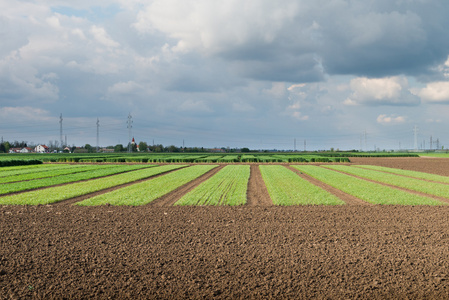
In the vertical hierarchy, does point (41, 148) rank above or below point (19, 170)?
above

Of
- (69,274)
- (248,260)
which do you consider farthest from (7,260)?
(248,260)

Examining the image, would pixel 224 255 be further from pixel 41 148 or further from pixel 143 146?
pixel 41 148

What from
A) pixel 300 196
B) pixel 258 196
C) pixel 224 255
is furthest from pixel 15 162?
pixel 224 255

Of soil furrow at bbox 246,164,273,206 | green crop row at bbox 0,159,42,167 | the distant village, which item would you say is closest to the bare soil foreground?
soil furrow at bbox 246,164,273,206

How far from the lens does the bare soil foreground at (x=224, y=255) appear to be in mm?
8102

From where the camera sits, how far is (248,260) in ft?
31.8

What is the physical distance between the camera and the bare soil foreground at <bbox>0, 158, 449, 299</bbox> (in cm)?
810

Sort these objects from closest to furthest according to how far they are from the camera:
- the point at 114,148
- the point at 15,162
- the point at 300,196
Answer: the point at 300,196
the point at 15,162
the point at 114,148

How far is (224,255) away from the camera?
10.1 meters

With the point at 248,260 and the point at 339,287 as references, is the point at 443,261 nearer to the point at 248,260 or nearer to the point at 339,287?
the point at 339,287

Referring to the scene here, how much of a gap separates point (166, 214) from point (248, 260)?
23.2ft

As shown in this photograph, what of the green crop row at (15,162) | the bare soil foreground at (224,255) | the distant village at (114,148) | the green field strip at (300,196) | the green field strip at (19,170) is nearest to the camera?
the bare soil foreground at (224,255)

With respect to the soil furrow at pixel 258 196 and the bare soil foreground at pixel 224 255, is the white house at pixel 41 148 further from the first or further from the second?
the bare soil foreground at pixel 224 255

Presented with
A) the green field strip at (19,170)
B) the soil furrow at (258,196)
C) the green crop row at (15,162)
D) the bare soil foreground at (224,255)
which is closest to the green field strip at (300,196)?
the soil furrow at (258,196)
